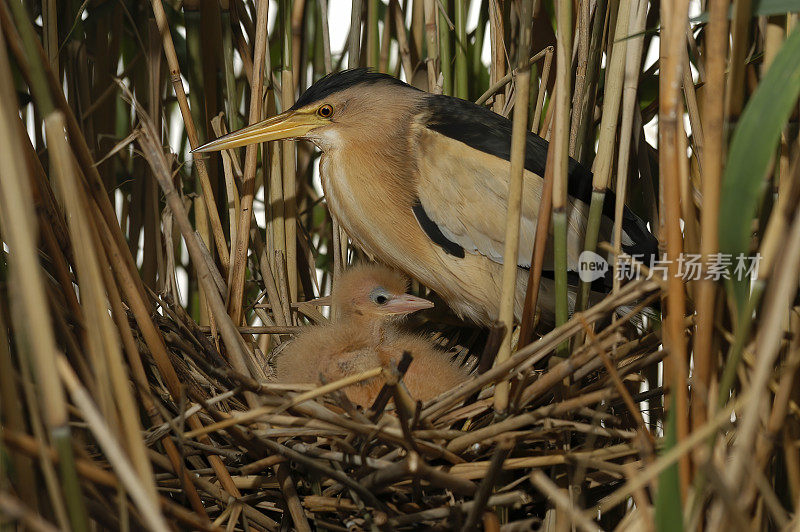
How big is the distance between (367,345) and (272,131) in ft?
1.27

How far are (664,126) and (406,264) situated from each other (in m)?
0.71

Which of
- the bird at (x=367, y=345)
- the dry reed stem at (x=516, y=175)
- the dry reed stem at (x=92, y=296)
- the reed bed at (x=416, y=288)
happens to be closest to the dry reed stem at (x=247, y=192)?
the reed bed at (x=416, y=288)

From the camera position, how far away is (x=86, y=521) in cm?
70

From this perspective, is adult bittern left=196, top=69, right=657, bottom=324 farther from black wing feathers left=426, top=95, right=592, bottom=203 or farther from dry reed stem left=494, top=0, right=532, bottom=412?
dry reed stem left=494, top=0, right=532, bottom=412

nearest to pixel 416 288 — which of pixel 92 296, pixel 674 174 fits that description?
pixel 674 174

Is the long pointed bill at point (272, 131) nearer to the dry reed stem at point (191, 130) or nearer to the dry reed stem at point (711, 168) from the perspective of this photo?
the dry reed stem at point (191, 130)

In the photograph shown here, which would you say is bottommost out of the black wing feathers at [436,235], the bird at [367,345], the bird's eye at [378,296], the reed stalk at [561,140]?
the bird at [367,345]

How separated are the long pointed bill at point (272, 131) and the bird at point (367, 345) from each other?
0.26m

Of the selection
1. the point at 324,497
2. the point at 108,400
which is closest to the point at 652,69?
the point at 324,497

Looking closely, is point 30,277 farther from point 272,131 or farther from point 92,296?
point 272,131

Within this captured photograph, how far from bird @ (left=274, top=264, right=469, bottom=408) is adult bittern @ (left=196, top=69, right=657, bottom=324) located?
5 centimetres

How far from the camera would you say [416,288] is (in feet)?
5.62

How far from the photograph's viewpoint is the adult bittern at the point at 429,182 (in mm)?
1377

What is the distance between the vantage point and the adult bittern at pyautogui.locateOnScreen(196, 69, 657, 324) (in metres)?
1.38
